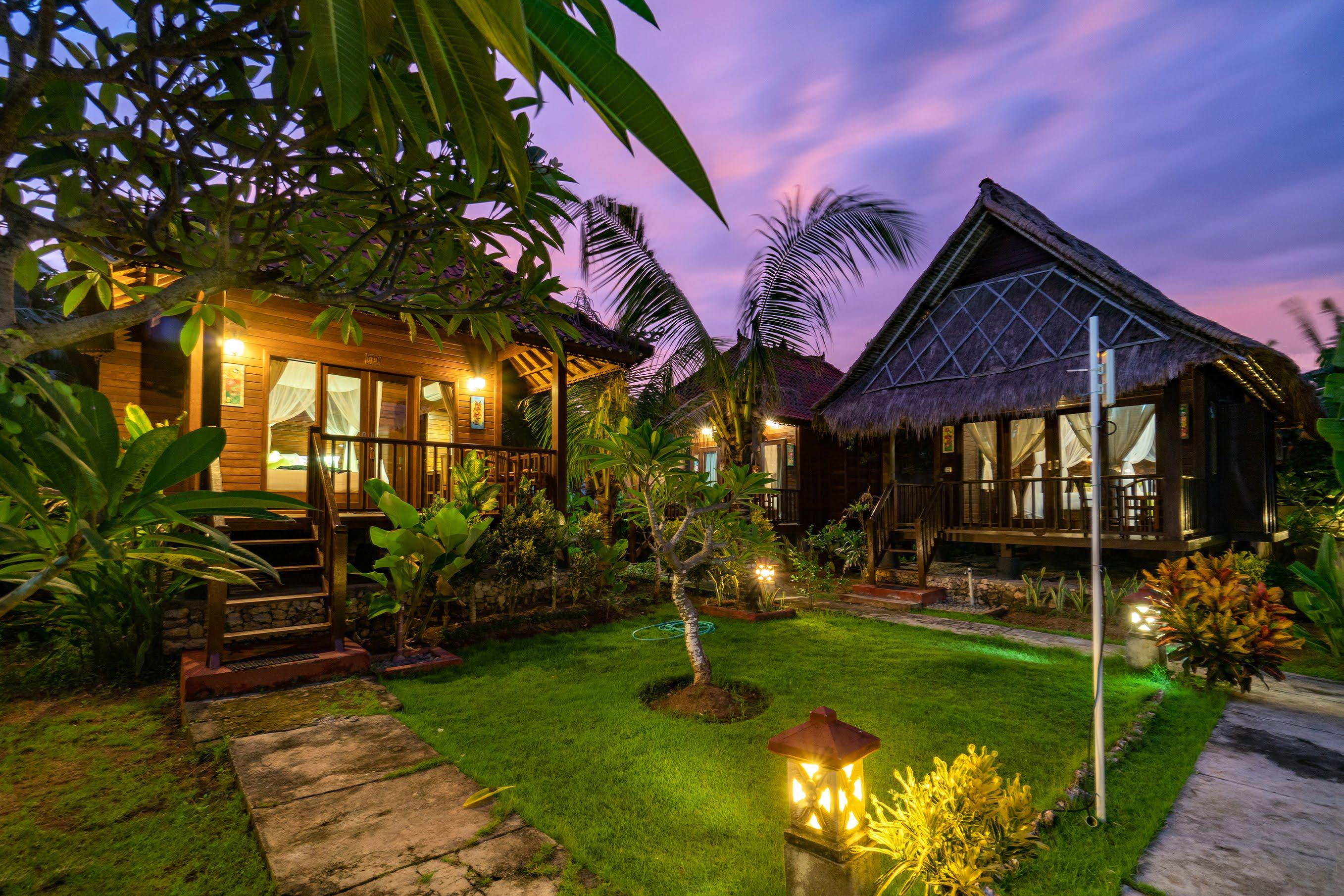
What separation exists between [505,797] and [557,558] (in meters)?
5.58

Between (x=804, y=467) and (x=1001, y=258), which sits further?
(x=804, y=467)

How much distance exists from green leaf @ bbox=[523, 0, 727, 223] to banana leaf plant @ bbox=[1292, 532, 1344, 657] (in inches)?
309

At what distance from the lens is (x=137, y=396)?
8961mm

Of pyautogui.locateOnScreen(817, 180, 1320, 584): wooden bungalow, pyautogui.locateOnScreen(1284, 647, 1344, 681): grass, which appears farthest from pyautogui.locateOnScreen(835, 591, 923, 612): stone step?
pyautogui.locateOnScreen(1284, 647, 1344, 681): grass

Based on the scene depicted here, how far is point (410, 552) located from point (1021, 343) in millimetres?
9792

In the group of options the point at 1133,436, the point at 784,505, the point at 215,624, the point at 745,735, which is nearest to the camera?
the point at 745,735

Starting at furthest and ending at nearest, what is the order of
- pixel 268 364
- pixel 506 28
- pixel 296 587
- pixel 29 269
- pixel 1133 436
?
pixel 1133 436 → pixel 268 364 → pixel 296 587 → pixel 29 269 → pixel 506 28

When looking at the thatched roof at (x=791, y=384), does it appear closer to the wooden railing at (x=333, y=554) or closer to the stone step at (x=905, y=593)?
the stone step at (x=905, y=593)

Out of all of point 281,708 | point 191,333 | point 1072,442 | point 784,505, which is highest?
point 191,333

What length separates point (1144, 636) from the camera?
5648mm

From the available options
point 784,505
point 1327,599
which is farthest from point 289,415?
point 1327,599

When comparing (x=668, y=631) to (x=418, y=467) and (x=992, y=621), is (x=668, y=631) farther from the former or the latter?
(x=418, y=467)

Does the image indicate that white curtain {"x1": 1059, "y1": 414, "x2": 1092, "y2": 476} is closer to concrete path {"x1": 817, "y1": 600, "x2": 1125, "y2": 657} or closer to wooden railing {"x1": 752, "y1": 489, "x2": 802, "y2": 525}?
concrete path {"x1": 817, "y1": 600, "x2": 1125, "y2": 657}

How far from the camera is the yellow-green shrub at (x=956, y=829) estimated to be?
218 centimetres
